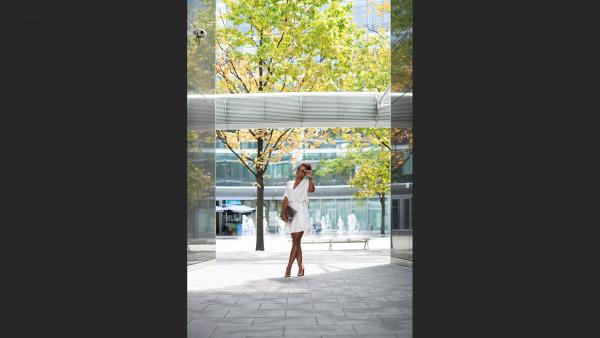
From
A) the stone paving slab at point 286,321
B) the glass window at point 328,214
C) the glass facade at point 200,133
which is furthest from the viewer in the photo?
the glass window at point 328,214

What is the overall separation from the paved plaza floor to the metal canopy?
6506 millimetres

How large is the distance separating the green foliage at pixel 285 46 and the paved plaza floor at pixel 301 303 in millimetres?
10256

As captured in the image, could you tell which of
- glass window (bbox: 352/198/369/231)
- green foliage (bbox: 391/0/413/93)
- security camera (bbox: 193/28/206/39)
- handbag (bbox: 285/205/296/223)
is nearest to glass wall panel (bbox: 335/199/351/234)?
glass window (bbox: 352/198/369/231)

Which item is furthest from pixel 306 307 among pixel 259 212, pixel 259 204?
pixel 259 204

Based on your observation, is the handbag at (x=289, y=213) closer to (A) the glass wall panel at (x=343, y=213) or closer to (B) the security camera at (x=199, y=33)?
(B) the security camera at (x=199, y=33)

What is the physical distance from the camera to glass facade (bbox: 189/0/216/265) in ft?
36.0

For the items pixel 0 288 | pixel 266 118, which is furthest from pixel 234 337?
pixel 266 118

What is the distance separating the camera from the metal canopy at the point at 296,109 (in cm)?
1841

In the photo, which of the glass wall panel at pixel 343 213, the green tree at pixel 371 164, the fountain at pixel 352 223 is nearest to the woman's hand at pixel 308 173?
the green tree at pixel 371 164

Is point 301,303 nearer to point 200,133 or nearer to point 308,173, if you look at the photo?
point 308,173

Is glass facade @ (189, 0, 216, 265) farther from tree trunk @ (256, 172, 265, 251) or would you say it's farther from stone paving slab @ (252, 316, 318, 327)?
tree trunk @ (256, 172, 265, 251)

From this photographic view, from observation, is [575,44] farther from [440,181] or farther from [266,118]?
[266,118]

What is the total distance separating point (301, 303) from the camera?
26.5 feet

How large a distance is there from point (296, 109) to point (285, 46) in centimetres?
374
